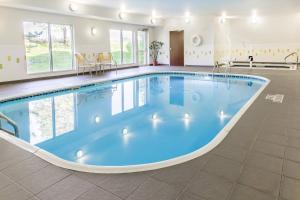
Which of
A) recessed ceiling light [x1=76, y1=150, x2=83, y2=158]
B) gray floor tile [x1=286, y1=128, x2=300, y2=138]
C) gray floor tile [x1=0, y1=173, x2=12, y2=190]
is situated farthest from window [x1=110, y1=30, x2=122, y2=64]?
gray floor tile [x1=0, y1=173, x2=12, y2=190]

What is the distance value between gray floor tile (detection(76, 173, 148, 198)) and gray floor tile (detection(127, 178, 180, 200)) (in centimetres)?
5

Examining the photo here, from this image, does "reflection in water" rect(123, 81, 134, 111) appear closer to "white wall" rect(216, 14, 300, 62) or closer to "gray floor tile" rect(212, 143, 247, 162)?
"gray floor tile" rect(212, 143, 247, 162)

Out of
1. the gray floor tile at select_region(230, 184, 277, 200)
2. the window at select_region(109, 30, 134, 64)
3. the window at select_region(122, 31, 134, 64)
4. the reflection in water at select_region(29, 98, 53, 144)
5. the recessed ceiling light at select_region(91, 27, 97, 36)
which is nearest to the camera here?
the gray floor tile at select_region(230, 184, 277, 200)

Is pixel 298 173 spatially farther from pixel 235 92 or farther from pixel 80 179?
pixel 235 92

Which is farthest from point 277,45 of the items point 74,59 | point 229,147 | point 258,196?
point 258,196

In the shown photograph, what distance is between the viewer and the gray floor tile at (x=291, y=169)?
197cm

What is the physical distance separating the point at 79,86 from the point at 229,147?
5325 mm

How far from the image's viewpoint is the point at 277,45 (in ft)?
36.0

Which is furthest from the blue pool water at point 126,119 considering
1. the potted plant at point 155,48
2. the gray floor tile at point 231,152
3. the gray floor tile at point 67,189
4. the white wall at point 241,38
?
the potted plant at point 155,48

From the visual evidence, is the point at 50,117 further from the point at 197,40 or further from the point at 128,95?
the point at 197,40

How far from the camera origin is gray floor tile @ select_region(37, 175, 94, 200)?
1.72 metres

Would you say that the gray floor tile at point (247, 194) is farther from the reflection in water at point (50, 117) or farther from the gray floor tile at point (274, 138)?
the reflection in water at point (50, 117)

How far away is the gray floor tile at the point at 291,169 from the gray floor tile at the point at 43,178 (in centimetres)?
180

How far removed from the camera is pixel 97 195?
1.73 metres
